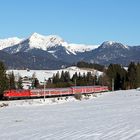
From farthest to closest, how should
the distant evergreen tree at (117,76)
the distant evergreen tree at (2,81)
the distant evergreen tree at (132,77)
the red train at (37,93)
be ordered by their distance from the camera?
the distant evergreen tree at (117,76)
the distant evergreen tree at (132,77)
the distant evergreen tree at (2,81)
the red train at (37,93)

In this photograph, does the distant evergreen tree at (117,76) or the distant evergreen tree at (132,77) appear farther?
the distant evergreen tree at (117,76)

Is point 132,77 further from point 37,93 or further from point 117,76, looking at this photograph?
point 37,93

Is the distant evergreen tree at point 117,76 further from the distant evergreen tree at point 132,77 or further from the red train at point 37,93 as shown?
the red train at point 37,93

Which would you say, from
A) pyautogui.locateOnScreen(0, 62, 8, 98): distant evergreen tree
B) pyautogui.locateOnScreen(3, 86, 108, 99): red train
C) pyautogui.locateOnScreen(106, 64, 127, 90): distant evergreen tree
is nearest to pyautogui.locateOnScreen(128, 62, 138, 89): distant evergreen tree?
pyautogui.locateOnScreen(106, 64, 127, 90): distant evergreen tree

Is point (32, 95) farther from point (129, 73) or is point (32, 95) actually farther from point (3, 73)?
point (129, 73)

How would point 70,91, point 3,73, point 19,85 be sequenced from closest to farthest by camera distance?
point 3,73
point 70,91
point 19,85

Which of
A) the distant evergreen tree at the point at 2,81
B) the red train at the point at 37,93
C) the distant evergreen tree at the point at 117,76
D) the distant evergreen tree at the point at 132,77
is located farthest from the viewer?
the distant evergreen tree at the point at 117,76

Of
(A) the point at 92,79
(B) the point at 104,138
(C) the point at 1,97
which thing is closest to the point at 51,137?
(B) the point at 104,138

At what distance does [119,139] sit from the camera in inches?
688

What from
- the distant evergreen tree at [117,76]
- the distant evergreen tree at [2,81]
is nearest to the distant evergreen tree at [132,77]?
the distant evergreen tree at [117,76]

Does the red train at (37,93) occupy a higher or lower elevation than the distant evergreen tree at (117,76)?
lower

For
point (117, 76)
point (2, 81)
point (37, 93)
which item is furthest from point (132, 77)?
point (2, 81)

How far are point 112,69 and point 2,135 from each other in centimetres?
16876

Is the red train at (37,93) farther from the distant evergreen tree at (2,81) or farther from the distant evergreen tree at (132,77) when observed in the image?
the distant evergreen tree at (132,77)
